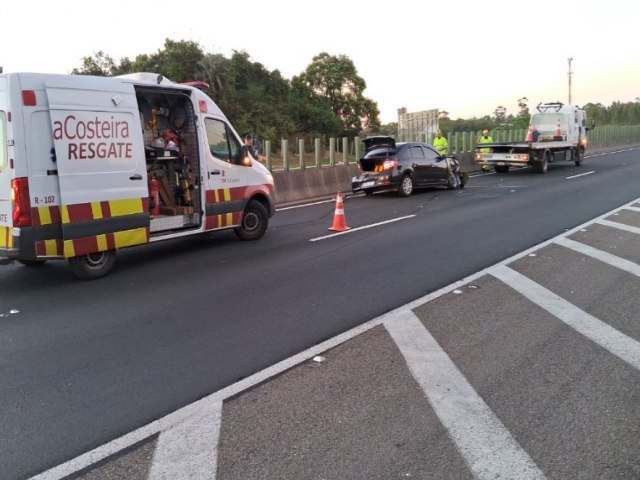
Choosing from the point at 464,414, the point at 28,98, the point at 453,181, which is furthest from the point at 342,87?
the point at 464,414

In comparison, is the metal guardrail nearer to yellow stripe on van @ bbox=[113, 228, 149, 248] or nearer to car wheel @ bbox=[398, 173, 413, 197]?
car wheel @ bbox=[398, 173, 413, 197]

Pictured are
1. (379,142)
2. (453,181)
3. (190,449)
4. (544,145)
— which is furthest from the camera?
(544,145)

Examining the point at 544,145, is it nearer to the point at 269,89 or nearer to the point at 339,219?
the point at 339,219

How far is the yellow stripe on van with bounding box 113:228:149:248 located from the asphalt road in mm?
447

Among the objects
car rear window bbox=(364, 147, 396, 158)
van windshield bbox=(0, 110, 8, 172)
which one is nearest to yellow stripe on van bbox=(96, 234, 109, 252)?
van windshield bbox=(0, 110, 8, 172)

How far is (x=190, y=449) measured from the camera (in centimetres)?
340

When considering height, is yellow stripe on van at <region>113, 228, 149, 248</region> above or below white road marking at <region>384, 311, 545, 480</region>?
above

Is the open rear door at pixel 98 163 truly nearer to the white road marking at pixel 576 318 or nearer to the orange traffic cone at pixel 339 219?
the orange traffic cone at pixel 339 219

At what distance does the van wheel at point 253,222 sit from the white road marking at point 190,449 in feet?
21.4

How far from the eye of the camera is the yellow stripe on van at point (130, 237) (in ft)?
25.4

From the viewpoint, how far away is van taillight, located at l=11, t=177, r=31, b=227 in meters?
6.71

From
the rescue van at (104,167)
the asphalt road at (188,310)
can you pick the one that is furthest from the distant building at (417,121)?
the rescue van at (104,167)

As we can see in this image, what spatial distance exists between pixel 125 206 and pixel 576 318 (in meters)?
5.90

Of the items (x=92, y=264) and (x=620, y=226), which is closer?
(x=92, y=264)
